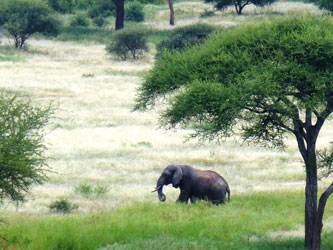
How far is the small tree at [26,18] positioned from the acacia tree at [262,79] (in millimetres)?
50993

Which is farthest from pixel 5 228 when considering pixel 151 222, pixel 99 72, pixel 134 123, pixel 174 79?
pixel 99 72

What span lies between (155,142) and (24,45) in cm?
3682

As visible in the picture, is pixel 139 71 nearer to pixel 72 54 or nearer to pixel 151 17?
pixel 72 54

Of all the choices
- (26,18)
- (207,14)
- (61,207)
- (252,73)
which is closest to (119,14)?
(207,14)

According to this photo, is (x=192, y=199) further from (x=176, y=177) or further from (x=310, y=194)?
(x=310, y=194)

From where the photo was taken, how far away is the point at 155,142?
105 feet

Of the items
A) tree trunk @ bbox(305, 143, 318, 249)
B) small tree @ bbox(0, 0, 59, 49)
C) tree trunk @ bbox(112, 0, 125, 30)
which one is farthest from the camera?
tree trunk @ bbox(112, 0, 125, 30)

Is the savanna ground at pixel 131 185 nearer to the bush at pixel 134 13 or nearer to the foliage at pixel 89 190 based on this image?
the foliage at pixel 89 190

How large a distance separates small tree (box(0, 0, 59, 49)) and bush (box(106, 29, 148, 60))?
7.95 metres

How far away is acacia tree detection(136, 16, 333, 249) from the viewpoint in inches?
579

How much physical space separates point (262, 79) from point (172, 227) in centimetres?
457

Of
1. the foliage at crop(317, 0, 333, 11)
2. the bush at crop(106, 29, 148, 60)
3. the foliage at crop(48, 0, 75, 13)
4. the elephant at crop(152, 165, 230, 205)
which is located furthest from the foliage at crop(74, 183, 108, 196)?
the foliage at crop(48, 0, 75, 13)

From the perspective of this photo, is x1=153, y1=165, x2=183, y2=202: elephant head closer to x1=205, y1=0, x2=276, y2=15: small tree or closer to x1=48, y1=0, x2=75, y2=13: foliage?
x1=205, y1=0, x2=276, y2=15: small tree

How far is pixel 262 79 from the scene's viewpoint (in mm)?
14719
